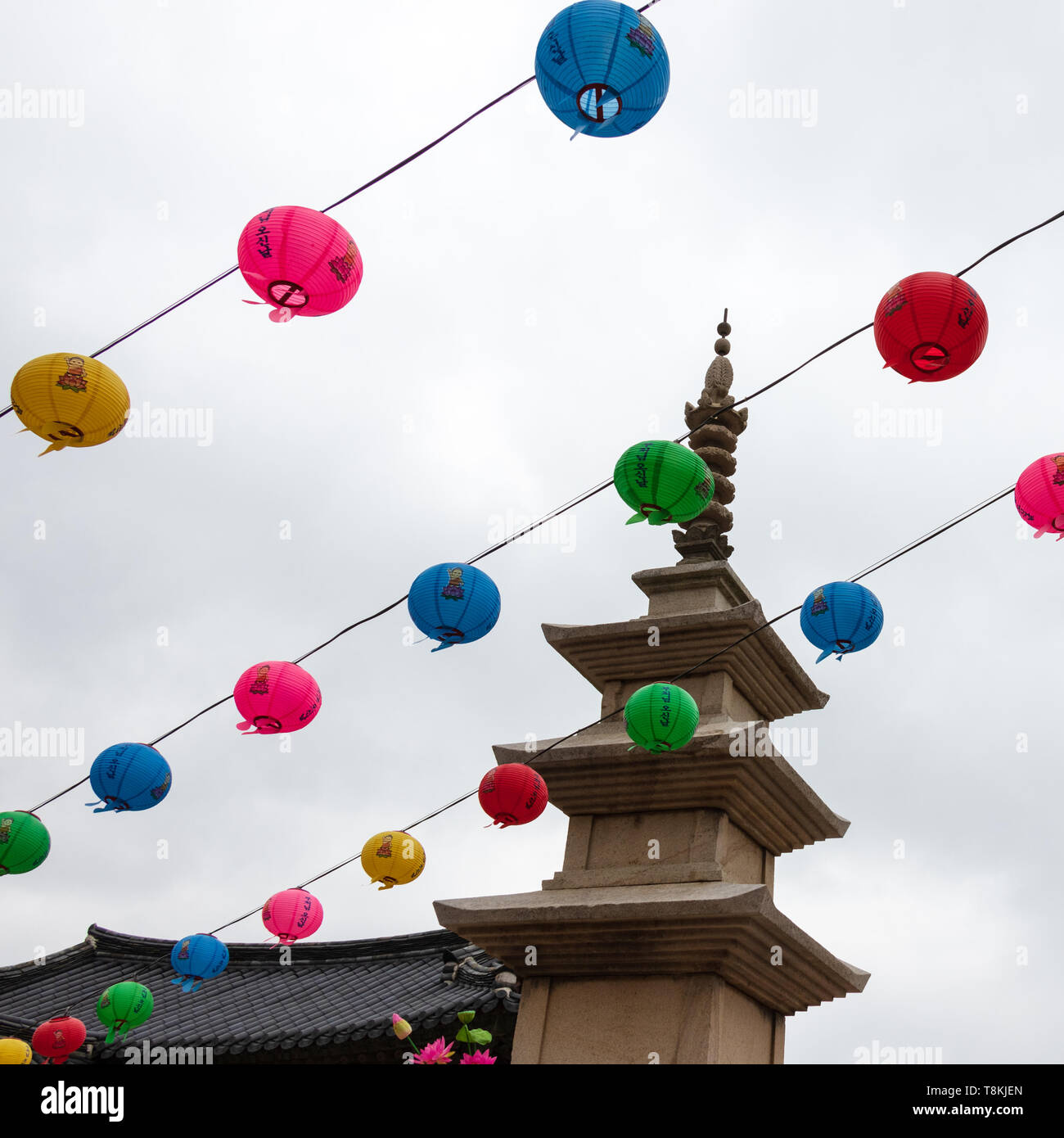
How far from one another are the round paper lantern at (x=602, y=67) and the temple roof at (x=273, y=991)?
1064cm

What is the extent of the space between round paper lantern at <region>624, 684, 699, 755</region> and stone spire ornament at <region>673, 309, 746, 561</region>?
132 inches

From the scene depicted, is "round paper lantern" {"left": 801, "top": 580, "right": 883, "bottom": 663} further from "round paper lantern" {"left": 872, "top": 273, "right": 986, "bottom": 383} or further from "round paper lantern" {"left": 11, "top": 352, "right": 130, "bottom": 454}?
"round paper lantern" {"left": 11, "top": 352, "right": 130, "bottom": 454}

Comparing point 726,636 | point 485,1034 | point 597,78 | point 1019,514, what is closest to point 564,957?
point 726,636

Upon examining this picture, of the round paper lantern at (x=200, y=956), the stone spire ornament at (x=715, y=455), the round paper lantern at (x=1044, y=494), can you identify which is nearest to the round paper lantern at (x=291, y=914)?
the round paper lantern at (x=200, y=956)

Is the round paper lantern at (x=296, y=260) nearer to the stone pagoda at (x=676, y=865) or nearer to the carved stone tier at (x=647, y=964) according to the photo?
the stone pagoda at (x=676, y=865)

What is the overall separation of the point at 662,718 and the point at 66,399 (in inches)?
196

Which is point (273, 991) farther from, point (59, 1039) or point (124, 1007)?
point (124, 1007)

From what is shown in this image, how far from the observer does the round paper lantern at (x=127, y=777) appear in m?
9.68

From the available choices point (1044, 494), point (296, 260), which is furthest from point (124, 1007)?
point (1044, 494)

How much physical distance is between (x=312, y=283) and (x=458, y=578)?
9.63ft

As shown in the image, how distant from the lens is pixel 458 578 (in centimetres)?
876

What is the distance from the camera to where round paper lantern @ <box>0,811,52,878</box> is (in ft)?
31.4

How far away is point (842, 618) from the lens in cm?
904
